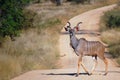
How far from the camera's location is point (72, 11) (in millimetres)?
57875

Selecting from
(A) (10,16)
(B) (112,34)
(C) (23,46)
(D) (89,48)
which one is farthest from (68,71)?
(B) (112,34)

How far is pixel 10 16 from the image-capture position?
2933 cm

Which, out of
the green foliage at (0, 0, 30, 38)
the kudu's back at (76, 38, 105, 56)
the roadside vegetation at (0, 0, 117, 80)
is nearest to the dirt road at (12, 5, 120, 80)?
the roadside vegetation at (0, 0, 117, 80)

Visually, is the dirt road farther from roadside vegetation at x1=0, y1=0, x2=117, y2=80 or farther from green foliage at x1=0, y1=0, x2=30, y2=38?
green foliage at x1=0, y1=0, x2=30, y2=38

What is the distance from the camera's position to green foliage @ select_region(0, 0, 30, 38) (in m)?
29.2

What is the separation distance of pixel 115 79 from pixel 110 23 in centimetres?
2498

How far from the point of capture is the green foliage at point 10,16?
29.2m

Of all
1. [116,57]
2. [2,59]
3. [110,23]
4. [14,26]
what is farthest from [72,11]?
→ [2,59]

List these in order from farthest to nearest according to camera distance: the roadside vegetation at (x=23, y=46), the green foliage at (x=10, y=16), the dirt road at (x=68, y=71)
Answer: the green foliage at (x=10, y=16) → the roadside vegetation at (x=23, y=46) → the dirt road at (x=68, y=71)

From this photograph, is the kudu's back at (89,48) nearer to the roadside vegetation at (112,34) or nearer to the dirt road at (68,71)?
the dirt road at (68,71)

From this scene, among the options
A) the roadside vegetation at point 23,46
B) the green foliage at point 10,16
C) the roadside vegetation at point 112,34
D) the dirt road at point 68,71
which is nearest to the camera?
the dirt road at point 68,71

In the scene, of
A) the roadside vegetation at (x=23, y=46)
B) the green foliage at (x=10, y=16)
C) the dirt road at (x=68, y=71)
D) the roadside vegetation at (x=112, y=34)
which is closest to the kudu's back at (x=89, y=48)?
the dirt road at (x=68, y=71)

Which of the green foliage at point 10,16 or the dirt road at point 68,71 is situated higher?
the green foliage at point 10,16

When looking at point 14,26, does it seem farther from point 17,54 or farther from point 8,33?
Result: point 17,54
